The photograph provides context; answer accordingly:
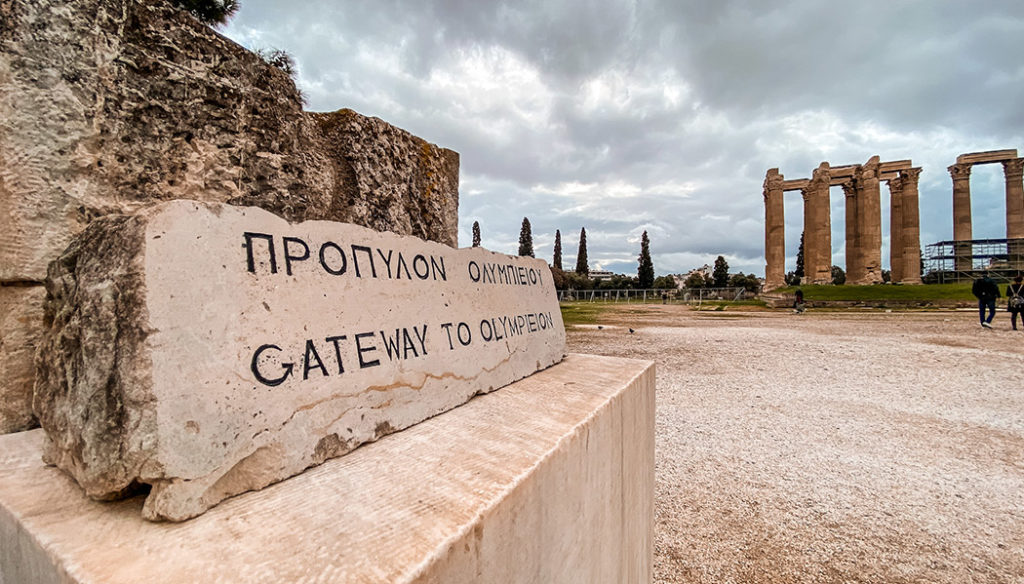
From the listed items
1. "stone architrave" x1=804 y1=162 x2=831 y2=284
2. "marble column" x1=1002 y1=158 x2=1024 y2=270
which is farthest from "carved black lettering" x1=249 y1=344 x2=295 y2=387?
"marble column" x1=1002 y1=158 x2=1024 y2=270

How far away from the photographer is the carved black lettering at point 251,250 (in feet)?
3.51

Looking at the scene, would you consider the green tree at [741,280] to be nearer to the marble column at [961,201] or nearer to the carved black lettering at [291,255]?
the marble column at [961,201]

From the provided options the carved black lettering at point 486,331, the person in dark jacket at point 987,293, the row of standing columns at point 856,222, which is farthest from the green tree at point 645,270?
the carved black lettering at point 486,331

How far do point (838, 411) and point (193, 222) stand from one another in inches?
221

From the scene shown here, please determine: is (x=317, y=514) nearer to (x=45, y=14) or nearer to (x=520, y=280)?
(x=520, y=280)

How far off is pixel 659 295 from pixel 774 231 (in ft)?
41.6

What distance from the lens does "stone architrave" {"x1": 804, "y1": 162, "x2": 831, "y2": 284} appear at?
3012 centimetres

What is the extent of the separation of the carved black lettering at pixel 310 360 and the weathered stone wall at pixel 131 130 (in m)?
1.03

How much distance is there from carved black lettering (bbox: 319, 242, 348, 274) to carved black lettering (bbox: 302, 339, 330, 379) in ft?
0.73

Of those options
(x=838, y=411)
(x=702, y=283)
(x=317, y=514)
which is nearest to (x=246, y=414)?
(x=317, y=514)

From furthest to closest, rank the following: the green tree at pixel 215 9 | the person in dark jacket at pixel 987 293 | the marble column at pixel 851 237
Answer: the marble column at pixel 851 237, the green tree at pixel 215 9, the person in dark jacket at pixel 987 293

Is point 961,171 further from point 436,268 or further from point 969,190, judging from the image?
point 436,268

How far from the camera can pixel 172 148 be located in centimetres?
164

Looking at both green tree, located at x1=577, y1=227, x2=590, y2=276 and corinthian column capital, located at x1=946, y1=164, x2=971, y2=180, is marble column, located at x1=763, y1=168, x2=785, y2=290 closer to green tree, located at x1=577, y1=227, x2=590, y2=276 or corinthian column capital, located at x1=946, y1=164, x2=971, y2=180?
corinthian column capital, located at x1=946, y1=164, x2=971, y2=180
